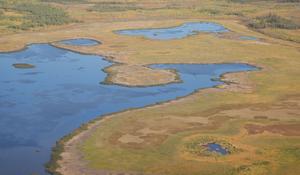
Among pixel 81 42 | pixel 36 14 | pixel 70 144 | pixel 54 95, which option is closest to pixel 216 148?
pixel 70 144

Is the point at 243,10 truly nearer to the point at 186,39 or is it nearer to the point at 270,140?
the point at 186,39

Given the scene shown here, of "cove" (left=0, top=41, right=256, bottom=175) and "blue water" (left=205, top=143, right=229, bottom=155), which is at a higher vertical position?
"cove" (left=0, top=41, right=256, bottom=175)

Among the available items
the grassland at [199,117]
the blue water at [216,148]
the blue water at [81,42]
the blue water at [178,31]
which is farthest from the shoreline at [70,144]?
the blue water at [178,31]

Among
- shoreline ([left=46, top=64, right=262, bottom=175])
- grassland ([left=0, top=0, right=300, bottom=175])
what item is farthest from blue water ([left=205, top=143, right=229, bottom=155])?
shoreline ([left=46, top=64, right=262, bottom=175])

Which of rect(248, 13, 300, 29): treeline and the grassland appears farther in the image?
rect(248, 13, 300, 29): treeline

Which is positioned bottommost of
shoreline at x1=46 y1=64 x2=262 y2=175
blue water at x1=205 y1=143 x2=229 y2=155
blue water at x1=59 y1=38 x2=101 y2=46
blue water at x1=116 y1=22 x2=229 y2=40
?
blue water at x1=205 y1=143 x2=229 y2=155

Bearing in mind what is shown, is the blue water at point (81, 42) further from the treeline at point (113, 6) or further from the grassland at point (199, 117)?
the treeline at point (113, 6)

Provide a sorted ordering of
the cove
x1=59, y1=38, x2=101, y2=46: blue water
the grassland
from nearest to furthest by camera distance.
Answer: the grassland < the cove < x1=59, y1=38, x2=101, y2=46: blue water

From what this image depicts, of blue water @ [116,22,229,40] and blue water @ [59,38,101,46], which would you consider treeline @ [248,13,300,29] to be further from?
blue water @ [59,38,101,46]
